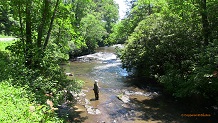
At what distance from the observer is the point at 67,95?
11188mm

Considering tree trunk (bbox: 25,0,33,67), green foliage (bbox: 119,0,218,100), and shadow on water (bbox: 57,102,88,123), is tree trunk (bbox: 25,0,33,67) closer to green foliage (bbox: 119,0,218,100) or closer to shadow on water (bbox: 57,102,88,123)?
shadow on water (bbox: 57,102,88,123)

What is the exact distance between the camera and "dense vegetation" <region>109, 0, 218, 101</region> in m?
12.2

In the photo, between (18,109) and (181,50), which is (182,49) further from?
(18,109)

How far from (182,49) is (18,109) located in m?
12.7

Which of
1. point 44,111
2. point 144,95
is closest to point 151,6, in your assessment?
point 144,95

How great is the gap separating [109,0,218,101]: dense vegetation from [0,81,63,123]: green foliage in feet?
25.5

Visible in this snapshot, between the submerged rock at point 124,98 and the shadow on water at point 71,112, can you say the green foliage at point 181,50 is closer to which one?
the submerged rock at point 124,98

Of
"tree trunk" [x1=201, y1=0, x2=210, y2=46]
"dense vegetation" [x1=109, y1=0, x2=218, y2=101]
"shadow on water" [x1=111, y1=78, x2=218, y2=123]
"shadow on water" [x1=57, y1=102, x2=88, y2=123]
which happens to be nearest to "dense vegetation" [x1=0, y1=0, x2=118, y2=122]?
"shadow on water" [x1=57, y1=102, x2=88, y2=123]

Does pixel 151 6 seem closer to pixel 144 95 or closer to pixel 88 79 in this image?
pixel 88 79

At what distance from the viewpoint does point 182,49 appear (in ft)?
52.5

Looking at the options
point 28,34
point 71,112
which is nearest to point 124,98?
point 71,112

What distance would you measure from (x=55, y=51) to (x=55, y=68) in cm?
106

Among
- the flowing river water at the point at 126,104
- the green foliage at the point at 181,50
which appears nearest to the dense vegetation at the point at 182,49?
the green foliage at the point at 181,50

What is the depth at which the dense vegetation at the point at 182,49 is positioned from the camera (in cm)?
1219
